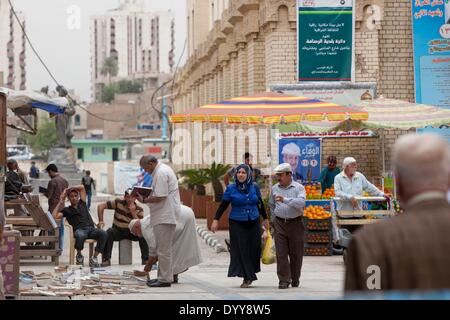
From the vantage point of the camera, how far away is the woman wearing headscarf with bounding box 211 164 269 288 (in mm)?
14727

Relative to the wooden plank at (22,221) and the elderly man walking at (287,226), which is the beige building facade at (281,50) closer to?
the wooden plank at (22,221)

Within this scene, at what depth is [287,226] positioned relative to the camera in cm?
1476

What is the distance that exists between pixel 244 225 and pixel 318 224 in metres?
5.04

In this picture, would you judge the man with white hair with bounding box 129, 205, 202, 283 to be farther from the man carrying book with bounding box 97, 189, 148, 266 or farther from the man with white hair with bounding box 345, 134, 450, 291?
the man with white hair with bounding box 345, 134, 450, 291

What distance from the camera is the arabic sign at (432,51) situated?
26125 mm

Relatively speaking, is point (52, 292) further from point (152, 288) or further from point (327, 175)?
point (327, 175)

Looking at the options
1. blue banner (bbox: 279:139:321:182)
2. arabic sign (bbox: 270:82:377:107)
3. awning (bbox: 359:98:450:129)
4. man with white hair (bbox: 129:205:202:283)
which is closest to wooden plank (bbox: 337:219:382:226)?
man with white hair (bbox: 129:205:202:283)

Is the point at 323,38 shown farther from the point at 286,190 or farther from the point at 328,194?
the point at 286,190

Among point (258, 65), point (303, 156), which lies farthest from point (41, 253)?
point (258, 65)

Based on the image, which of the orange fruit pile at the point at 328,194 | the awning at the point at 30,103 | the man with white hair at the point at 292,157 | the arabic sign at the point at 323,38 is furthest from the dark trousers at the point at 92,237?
the arabic sign at the point at 323,38

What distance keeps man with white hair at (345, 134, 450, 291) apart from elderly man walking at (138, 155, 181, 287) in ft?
33.7

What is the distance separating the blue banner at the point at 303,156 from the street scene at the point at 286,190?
40 mm

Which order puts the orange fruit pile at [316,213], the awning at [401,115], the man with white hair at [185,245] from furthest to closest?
the awning at [401,115]
the orange fruit pile at [316,213]
the man with white hair at [185,245]
